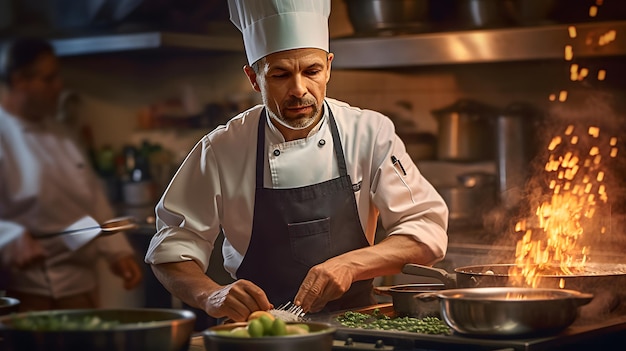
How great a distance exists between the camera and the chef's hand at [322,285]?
2.46 m

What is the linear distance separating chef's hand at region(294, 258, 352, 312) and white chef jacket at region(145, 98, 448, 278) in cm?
26

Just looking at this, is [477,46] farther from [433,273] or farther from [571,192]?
[433,273]

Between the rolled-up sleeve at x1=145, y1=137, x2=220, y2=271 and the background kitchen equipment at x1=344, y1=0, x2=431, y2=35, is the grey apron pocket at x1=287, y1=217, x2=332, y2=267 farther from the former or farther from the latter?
the background kitchen equipment at x1=344, y1=0, x2=431, y2=35

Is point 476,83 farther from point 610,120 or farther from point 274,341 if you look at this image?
point 274,341

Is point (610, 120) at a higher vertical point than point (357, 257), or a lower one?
higher

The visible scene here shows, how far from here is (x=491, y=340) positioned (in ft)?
6.82

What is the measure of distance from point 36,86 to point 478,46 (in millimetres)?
1832

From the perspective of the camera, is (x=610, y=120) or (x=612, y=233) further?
(x=610, y=120)

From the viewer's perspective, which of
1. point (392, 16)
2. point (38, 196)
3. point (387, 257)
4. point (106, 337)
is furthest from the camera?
point (392, 16)

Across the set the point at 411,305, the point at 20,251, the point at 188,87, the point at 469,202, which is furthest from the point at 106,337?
the point at 188,87

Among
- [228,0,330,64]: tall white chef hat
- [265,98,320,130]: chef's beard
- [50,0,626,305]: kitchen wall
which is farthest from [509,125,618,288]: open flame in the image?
[228,0,330,64]: tall white chef hat

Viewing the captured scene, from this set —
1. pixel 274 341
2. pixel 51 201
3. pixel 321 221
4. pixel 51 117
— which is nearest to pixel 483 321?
pixel 274 341

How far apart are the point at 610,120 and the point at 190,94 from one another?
231cm

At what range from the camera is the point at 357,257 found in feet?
8.61
